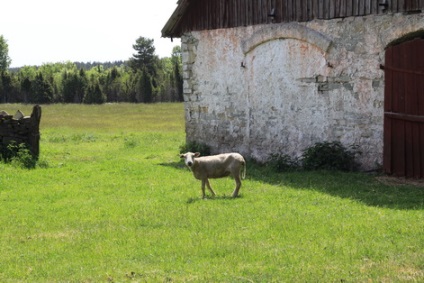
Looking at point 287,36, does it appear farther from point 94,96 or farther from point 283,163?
point 94,96

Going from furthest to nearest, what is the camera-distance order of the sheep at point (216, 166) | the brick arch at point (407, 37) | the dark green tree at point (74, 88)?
the dark green tree at point (74, 88) < the brick arch at point (407, 37) < the sheep at point (216, 166)

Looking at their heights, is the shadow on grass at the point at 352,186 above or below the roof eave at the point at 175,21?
below

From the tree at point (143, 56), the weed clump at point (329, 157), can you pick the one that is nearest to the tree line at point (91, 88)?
the tree at point (143, 56)

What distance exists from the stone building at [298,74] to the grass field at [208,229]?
1196 mm

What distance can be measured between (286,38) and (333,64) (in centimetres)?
152

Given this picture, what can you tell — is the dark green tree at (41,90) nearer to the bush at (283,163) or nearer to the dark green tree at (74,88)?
the dark green tree at (74,88)

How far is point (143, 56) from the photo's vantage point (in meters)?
97.6

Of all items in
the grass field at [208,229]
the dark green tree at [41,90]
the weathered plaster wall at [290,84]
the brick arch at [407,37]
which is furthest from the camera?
the dark green tree at [41,90]

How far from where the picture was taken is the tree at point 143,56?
95812 millimetres

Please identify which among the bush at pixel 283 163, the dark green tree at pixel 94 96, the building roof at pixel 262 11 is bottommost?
the bush at pixel 283 163

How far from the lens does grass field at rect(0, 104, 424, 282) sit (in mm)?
7043

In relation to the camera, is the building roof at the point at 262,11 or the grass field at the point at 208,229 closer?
the grass field at the point at 208,229

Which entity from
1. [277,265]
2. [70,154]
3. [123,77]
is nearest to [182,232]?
[277,265]

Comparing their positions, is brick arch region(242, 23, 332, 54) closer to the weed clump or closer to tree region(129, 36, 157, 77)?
the weed clump
